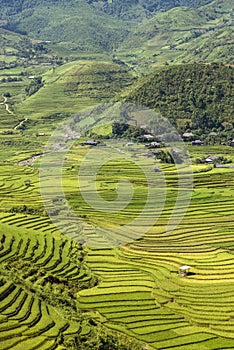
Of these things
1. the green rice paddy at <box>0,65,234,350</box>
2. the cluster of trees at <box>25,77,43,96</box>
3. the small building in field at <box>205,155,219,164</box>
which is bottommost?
the cluster of trees at <box>25,77,43,96</box>

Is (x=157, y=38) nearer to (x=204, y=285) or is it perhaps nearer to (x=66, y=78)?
(x=66, y=78)

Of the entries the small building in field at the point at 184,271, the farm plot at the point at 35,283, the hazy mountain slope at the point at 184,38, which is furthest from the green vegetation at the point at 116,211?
the hazy mountain slope at the point at 184,38

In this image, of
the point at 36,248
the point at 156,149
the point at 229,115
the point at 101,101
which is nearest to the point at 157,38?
the point at 101,101

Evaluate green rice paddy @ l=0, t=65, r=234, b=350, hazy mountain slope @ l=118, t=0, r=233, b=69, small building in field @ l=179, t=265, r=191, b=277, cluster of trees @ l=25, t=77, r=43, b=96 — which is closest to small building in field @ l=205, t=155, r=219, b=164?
green rice paddy @ l=0, t=65, r=234, b=350

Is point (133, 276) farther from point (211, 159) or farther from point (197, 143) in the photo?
point (197, 143)

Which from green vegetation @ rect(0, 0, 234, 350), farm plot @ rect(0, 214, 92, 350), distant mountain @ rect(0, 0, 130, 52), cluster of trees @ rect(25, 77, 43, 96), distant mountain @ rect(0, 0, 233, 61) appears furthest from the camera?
distant mountain @ rect(0, 0, 130, 52)

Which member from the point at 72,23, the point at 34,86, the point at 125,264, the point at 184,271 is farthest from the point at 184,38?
the point at 184,271

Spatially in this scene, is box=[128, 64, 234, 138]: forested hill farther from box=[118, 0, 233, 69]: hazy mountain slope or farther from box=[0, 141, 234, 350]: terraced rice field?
box=[118, 0, 233, 69]: hazy mountain slope
